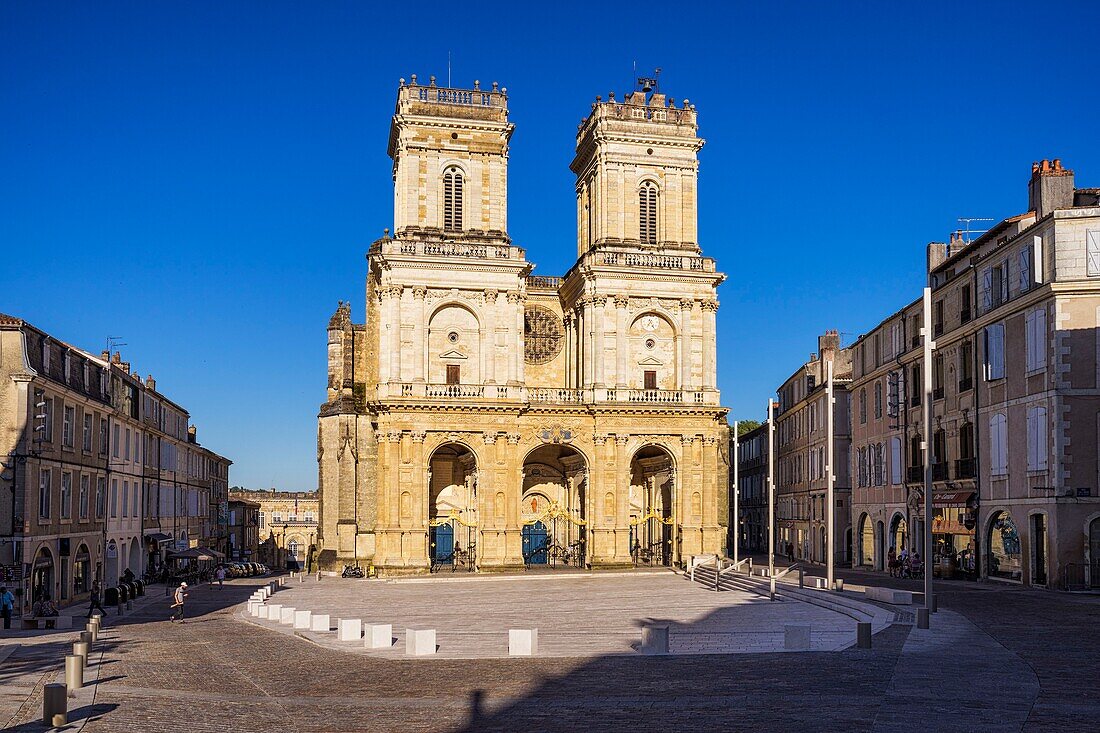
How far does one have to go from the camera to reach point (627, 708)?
2012 cm

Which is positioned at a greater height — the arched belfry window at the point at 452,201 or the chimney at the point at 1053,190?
the arched belfry window at the point at 452,201

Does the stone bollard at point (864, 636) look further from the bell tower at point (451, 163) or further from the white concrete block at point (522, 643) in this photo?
the bell tower at point (451, 163)

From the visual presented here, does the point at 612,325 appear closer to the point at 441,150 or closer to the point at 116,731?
the point at 441,150

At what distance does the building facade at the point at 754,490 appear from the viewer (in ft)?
312

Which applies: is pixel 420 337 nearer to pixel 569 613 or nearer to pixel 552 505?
pixel 552 505

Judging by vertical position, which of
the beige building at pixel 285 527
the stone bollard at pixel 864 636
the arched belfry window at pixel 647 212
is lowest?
the beige building at pixel 285 527

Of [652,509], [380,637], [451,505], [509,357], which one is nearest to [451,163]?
[509,357]

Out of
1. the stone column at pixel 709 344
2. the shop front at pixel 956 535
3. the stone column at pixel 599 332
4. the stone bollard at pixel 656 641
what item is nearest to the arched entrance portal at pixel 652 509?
the stone column at pixel 709 344

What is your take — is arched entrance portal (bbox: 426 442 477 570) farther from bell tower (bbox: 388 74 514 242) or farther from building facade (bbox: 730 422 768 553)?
building facade (bbox: 730 422 768 553)

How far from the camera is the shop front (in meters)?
47.8

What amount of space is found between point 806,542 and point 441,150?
109 feet

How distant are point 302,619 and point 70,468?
17598 mm

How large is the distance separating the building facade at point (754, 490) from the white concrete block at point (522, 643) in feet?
220

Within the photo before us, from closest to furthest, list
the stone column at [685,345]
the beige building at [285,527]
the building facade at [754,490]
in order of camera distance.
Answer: the stone column at [685,345] → the building facade at [754,490] → the beige building at [285,527]
